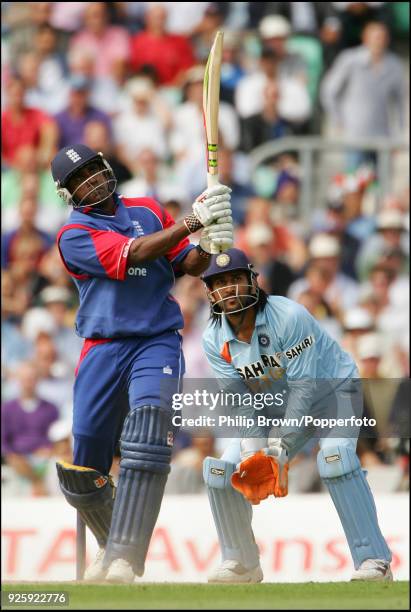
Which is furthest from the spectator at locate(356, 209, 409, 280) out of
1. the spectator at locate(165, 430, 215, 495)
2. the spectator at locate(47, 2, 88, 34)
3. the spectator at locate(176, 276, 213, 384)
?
the spectator at locate(47, 2, 88, 34)

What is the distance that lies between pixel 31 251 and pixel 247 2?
3354 millimetres

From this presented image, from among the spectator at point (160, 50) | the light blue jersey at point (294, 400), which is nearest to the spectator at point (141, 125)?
the spectator at point (160, 50)

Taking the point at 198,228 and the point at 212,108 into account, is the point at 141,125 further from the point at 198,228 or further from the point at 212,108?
the point at 198,228

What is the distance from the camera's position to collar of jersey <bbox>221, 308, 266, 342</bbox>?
6035 mm

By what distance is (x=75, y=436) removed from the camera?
627cm

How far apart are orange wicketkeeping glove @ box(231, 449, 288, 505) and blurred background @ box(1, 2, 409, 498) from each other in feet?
13.1

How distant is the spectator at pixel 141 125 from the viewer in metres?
11.8

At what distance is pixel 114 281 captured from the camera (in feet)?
20.0

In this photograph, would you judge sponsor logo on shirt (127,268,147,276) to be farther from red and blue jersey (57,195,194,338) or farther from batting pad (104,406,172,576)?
batting pad (104,406,172,576)

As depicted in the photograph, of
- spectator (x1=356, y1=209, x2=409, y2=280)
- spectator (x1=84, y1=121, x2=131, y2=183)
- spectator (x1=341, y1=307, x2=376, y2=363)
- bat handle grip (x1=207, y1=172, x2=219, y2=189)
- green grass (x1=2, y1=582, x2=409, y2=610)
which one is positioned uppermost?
spectator (x1=84, y1=121, x2=131, y2=183)

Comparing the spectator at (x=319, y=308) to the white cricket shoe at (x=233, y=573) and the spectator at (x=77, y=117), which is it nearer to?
the spectator at (x=77, y=117)

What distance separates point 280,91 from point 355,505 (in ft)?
21.6

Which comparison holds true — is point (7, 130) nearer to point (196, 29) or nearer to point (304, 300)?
point (196, 29)

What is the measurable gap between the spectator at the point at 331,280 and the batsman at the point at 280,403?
446cm
